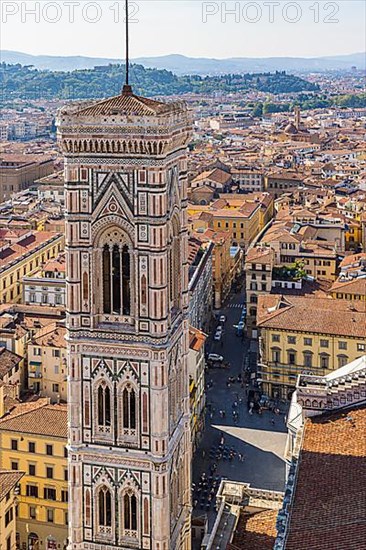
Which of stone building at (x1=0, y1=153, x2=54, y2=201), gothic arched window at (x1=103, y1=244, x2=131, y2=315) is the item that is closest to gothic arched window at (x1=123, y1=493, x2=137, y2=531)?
gothic arched window at (x1=103, y1=244, x2=131, y2=315)

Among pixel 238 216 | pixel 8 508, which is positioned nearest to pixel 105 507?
pixel 8 508

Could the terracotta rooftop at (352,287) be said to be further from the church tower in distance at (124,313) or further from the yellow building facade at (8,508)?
the church tower in distance at (124,313)

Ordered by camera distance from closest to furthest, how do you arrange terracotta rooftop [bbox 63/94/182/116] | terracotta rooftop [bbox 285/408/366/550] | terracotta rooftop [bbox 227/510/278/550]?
terracotta rooftop [bbox 285/408/366/550], terracotta rooftop [bbox 63/94/182/116], terracotta rooftop [bbox 227/510/278/550]

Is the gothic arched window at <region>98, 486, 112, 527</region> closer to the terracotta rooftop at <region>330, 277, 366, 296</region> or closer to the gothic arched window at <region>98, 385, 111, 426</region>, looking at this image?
the gothic arched window at <region>98, 385, 111, 426</region>

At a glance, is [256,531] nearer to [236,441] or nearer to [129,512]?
[129,512]

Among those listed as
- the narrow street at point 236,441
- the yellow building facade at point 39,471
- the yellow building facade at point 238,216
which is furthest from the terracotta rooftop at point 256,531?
the yellow building facade at point 238,216

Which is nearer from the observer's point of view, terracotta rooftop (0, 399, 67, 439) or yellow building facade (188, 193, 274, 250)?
terracotta rooftop (0, 399, 67, 439)
